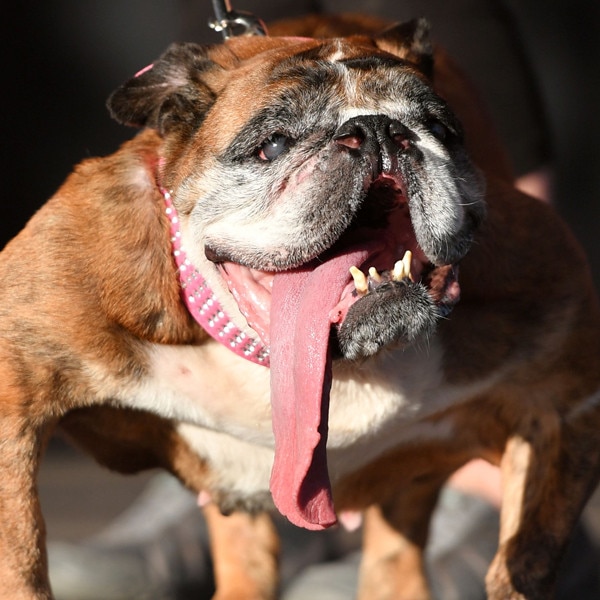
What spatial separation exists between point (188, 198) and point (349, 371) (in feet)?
1.53

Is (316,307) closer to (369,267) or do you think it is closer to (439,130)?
(369,267)

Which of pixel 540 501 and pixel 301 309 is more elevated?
pixel 301 309

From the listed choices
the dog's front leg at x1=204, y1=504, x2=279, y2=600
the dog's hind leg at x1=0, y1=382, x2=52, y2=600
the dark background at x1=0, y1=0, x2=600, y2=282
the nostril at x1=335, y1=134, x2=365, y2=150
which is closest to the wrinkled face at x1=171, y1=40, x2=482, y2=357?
the nostril at x1=335, y1=134, x2=365, y2=150

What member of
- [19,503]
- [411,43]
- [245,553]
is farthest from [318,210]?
[245,553]

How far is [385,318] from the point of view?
6.41 ft

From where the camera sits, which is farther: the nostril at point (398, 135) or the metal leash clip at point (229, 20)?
the metal leash clip at point (229, 20)

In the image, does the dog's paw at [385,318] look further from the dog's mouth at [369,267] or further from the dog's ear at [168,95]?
the dog's ear at [168,95]

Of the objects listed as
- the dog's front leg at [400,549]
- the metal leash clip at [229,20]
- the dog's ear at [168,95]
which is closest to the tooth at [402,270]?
the dog's ear at [168,95]

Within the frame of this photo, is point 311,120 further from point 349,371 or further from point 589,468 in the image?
point 589,468

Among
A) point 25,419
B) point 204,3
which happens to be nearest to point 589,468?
point 25,419

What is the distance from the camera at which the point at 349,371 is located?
2.32 meters

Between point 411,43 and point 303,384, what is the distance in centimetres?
84

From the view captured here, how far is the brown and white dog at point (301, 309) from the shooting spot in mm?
1999

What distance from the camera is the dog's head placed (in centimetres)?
197
